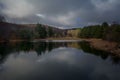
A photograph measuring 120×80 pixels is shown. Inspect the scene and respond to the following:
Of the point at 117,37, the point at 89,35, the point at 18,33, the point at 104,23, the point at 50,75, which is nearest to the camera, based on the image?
the point at 50,75

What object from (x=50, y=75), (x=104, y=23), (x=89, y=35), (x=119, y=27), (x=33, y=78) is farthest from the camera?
(x=89, y=35)

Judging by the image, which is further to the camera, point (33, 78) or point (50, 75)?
point (50, 75)

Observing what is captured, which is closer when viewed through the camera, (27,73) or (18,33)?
(27,73)

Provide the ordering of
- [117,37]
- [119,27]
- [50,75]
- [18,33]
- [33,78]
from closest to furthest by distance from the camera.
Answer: [33,78], [50,75], [117,37], [119,27], [18,33]

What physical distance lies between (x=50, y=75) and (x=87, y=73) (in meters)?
4.67

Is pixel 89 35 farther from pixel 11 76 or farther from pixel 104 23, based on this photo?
pixel 11 76

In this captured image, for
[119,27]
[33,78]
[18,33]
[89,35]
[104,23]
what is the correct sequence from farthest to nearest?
1. [89,35]
2. [18,33]
3. [104,23]
4. [119,27]
5. [33,78]

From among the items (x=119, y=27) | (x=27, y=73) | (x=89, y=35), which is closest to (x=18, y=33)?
(x=89, y=35)

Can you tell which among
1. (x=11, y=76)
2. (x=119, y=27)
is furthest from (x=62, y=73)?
(x=119, y=27)

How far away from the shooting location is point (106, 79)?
20500 mm

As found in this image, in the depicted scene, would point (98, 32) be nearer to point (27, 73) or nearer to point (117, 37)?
point (117, 37)

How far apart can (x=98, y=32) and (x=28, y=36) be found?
132 ft

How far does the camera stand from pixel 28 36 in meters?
111

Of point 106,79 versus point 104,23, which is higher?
point 104,23
